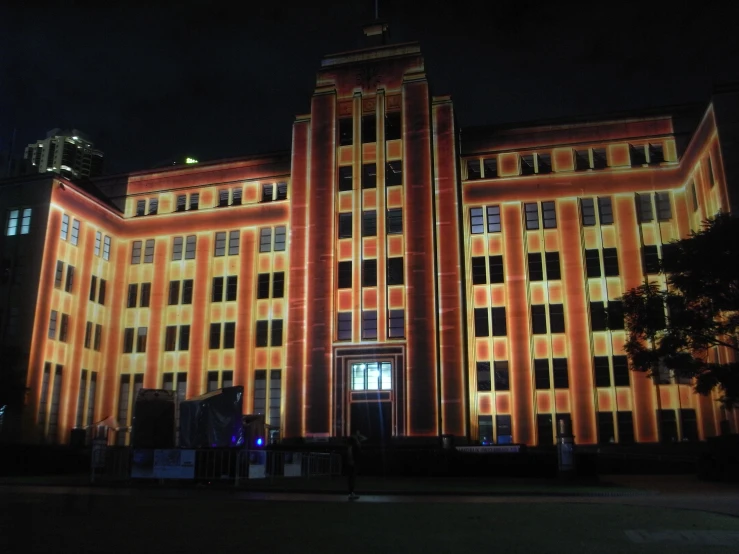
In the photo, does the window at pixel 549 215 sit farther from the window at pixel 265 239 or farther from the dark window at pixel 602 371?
the window at pixel 265 239

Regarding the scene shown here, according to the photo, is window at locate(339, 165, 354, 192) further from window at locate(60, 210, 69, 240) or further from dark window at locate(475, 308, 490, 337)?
window at locate(60, 210, 69, 240)

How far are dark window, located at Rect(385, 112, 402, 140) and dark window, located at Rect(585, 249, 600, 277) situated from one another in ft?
51.3

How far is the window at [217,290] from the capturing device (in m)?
50.8

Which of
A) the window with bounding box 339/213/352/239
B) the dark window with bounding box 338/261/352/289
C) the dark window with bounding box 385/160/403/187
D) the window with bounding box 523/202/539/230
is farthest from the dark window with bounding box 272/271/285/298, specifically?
the window with bounding box 523/202/539/230

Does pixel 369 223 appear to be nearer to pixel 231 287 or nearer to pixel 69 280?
pixel 231 287

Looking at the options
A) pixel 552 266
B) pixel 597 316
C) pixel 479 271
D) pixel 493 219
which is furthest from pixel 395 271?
pixel 597 316

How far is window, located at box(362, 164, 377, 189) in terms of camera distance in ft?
156

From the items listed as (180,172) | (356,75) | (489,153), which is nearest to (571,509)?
(489,153)

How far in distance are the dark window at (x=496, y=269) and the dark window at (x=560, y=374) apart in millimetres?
6498

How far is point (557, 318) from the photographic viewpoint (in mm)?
44594

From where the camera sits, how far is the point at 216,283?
2014 inches

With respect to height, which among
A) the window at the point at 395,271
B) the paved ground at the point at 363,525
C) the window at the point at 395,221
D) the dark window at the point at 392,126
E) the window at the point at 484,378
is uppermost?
the dark window at the point at 392,126

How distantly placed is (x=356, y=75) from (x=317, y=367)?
21924mm

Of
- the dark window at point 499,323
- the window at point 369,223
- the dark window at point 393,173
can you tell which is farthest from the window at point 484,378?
the dark window at point 393,173
